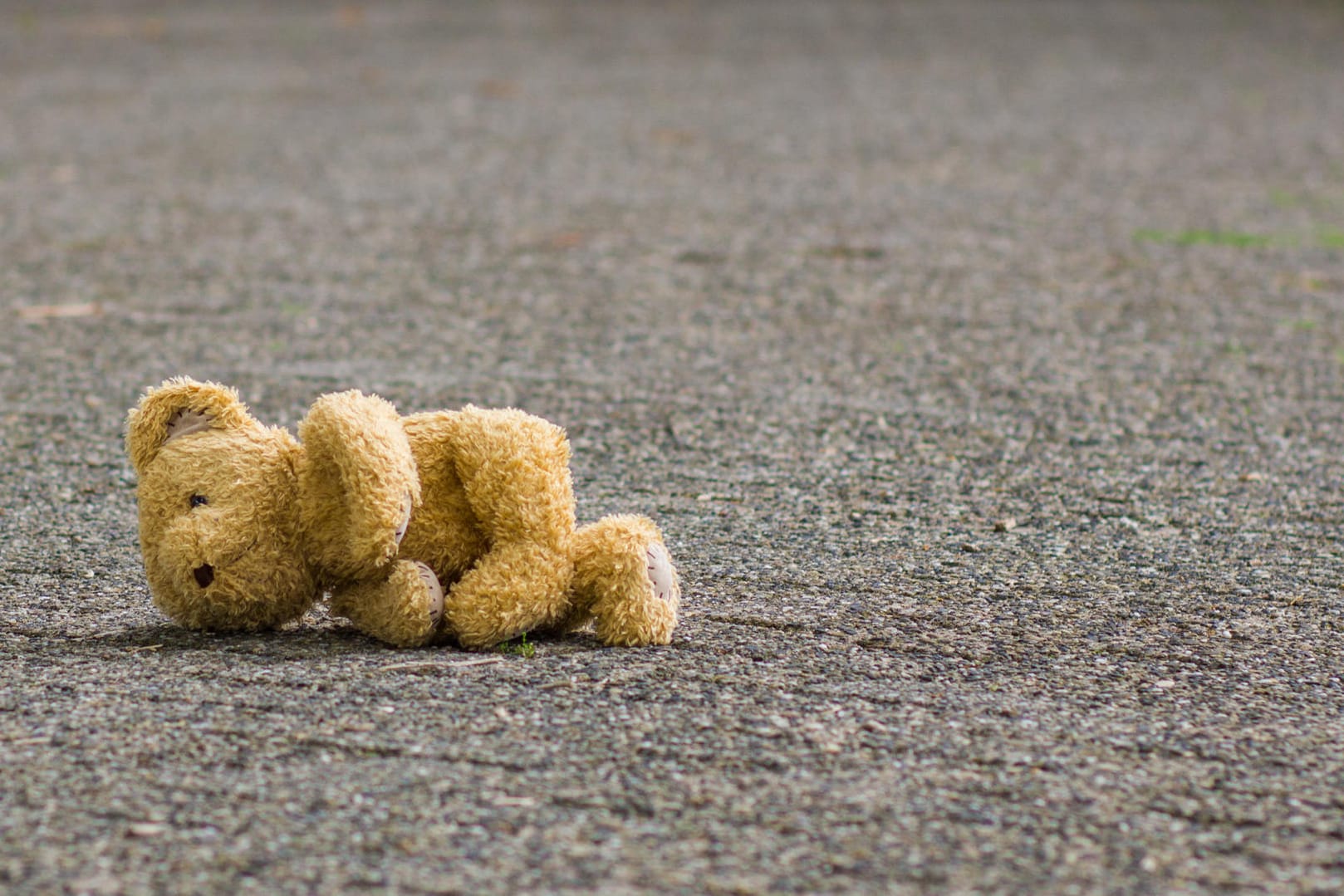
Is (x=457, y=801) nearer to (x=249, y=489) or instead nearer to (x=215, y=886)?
(x=215, y=886)

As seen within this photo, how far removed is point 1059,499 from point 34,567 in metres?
1.95

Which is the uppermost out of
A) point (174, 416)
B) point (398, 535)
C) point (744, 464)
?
point (174, 416)

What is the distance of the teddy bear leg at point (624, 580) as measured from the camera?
88.5 inches

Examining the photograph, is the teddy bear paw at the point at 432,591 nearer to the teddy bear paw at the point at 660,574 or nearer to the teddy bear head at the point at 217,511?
the teddy bear head at the point at 217,511

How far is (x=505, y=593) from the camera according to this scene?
7.22ft

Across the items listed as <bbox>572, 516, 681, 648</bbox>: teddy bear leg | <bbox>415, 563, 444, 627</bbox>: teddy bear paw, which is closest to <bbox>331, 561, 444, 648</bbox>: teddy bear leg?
<bbox>415, 563, 444, 627</bbox>: teddy bear paw

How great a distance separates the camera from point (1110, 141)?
24.8 ft

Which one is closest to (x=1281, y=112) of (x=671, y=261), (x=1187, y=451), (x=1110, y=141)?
(x=1110, y=141)

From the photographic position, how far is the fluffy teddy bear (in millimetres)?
2195

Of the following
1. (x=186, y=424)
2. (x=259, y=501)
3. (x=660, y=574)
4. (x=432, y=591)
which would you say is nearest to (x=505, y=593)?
(x=432, y=591)

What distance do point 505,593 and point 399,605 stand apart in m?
0.15

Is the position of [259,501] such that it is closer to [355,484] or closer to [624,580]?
[355,484]

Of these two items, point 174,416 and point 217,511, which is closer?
point 217,511

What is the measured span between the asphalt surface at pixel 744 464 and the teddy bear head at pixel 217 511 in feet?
0.28
